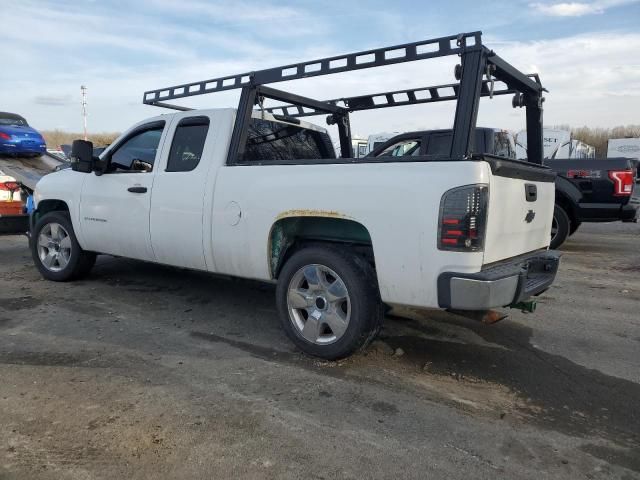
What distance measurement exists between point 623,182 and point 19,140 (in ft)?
39.1

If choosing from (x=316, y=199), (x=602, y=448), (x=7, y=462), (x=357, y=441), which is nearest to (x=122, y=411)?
(x=7, y=462)

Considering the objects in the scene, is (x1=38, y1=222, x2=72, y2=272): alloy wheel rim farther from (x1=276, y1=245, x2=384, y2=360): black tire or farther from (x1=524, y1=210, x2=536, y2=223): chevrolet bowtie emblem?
(x1=524, y1=210, x2=536, y2=223): chevrolet bowtie emblem

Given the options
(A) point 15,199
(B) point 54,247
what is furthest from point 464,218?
(A) point 15,199

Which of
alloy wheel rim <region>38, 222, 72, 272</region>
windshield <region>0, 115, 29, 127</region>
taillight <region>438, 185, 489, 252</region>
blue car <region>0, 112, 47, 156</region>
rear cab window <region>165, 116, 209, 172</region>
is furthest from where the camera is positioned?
windshield <region>0, 115, 29, 127</region>

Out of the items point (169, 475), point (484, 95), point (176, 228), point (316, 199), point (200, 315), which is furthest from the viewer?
point (200, 315)

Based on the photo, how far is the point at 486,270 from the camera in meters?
3.31

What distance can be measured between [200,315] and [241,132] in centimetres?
187

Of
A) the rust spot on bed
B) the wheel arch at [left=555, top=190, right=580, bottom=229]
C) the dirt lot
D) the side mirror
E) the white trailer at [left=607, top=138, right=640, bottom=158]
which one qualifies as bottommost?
the dirt lot

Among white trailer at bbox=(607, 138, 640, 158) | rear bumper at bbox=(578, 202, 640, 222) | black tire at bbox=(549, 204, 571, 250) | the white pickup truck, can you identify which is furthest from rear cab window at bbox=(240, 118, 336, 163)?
white trailer at bbox=(607, 138, 640, 158)

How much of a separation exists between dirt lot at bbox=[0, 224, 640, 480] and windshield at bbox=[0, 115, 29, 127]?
8.09 m

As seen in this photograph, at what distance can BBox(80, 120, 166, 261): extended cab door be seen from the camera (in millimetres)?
5133

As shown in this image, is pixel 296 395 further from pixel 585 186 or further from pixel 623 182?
pixel 623 182

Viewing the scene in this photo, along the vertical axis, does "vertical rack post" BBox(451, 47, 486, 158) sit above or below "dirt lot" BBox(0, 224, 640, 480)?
above

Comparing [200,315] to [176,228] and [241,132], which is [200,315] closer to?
[176,228]
